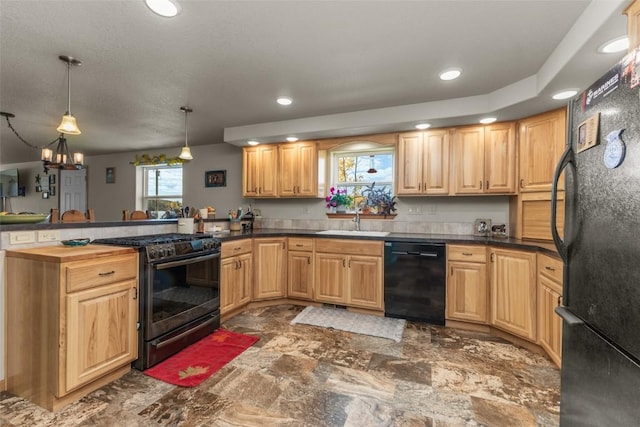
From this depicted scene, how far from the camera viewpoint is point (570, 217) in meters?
1.22

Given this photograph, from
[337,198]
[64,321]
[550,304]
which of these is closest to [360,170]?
[337,198]

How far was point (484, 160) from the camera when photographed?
10.3 ft

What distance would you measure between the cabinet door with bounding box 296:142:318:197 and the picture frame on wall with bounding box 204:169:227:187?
1.70 m

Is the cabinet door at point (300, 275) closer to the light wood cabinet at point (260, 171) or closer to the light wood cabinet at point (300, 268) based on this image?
the light wood cabinet at point (300, 268)

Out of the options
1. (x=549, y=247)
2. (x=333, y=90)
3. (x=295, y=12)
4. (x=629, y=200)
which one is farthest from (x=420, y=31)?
(x=549, y=247)

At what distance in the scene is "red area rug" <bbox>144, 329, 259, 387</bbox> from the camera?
80.2 inches

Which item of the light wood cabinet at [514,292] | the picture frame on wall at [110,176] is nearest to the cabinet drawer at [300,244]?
the light wood cabinet at [514,292]

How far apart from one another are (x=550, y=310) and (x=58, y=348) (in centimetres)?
336

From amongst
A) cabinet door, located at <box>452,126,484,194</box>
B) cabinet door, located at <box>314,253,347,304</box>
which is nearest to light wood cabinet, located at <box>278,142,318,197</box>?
cabinet door, located at <box>314,253,347,304</box>

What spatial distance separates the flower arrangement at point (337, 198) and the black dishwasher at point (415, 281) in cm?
107

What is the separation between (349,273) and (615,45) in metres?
2.74

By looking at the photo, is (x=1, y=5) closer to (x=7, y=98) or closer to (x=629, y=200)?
(x=7, y=98)

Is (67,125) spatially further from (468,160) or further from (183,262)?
(468,160)

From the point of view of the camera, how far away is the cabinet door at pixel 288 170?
4.00 m
